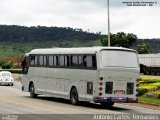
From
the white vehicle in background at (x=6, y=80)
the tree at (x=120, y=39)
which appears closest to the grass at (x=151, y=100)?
the white vehicle in background at (x=6, y=80)

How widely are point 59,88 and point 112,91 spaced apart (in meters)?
5.24

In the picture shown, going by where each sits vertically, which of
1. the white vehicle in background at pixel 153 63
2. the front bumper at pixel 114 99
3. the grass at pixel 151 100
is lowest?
the grass at pixel 151 100

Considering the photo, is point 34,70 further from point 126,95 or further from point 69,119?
point 69,119

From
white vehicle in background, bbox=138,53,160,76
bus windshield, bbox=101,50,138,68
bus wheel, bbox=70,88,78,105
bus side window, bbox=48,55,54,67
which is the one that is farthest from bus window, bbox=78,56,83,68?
white vehicle in background, bbox=138,53,160,76

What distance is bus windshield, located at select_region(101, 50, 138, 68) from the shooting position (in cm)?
2762

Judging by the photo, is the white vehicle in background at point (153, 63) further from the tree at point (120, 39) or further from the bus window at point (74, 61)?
the bus window at point (74, 61)

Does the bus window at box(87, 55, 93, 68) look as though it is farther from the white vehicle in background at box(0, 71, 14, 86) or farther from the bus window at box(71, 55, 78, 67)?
the white vehicle in background at box(0, 71, 14, 86)

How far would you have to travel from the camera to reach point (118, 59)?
28000 mm

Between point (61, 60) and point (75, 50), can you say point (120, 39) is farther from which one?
point (75, 50)

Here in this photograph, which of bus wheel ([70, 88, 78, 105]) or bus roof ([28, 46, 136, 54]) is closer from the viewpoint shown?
bus roof ([28, 46, 136, 54])

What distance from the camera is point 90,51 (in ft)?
92.8

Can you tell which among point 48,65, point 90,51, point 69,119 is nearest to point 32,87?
point 48,65

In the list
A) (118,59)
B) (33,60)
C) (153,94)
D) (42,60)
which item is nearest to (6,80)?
(33,60)

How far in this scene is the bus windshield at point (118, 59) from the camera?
27.6 metres
